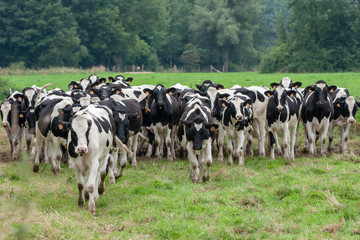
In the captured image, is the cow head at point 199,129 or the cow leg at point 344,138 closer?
the cow head at point 199,129

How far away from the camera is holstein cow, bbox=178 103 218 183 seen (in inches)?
448

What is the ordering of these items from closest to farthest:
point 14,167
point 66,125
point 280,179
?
point 66,125 < point 280,179 < point 14,167

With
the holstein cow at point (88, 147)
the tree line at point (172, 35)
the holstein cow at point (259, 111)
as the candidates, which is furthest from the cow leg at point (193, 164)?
the tree line at point (172, 35)

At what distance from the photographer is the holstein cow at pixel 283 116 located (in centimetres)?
1472

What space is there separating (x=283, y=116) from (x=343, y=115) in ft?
8.15

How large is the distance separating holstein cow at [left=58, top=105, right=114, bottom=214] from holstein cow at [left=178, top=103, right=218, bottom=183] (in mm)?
2082

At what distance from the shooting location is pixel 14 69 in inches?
2351

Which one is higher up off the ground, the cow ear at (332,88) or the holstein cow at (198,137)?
the cow ear at (332,88)

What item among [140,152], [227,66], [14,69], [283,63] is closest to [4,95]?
[140,152]

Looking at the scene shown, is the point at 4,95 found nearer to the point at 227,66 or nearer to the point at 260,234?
the point at 260,234

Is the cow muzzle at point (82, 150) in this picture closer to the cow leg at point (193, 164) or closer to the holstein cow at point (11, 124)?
the cow leg at point (193, 164)

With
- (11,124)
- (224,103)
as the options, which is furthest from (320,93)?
(11,124)

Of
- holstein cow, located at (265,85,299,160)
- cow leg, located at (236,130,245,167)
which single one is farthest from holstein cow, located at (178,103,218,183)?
holstein cow, located at (265,85,299,160)

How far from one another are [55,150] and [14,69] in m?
50.3
